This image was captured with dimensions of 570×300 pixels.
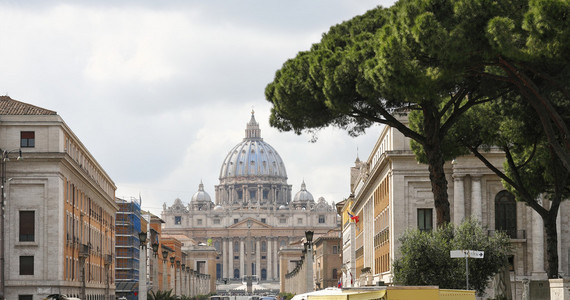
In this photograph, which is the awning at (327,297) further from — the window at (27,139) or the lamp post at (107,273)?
the lamp post at (107,273)

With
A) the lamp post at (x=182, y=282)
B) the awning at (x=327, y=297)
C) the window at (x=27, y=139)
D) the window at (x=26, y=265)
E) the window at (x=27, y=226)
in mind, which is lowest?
the lamp post at (x=182, y=282)

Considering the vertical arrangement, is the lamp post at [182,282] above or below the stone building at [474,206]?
below

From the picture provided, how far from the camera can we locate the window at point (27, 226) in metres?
54.5

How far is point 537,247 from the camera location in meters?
52.2

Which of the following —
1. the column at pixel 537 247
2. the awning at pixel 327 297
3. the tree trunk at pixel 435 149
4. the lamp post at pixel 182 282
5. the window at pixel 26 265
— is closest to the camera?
the awning at pixel 327 297

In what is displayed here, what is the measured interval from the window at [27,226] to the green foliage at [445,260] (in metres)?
23.7

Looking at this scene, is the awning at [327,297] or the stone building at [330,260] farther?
the stone building at [330,260]

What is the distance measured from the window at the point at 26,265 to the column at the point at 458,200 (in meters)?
20.9

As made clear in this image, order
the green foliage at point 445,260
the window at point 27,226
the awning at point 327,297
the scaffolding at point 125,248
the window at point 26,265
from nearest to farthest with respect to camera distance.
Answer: the awning at point 327,297 < the green foliage at point 445,260 < the window at point 26,265 < the window at point 27,226 < the scaffolding at point 125,248

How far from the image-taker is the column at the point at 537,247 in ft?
171

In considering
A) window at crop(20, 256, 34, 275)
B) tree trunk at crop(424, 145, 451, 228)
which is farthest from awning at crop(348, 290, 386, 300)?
window at crop(20, 256, 34, 275)

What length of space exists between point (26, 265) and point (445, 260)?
25575 mm

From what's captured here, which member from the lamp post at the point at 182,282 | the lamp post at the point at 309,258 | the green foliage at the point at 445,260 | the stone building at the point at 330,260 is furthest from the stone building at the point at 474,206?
the stone building at the point at 330,260

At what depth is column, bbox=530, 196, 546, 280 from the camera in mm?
52031
